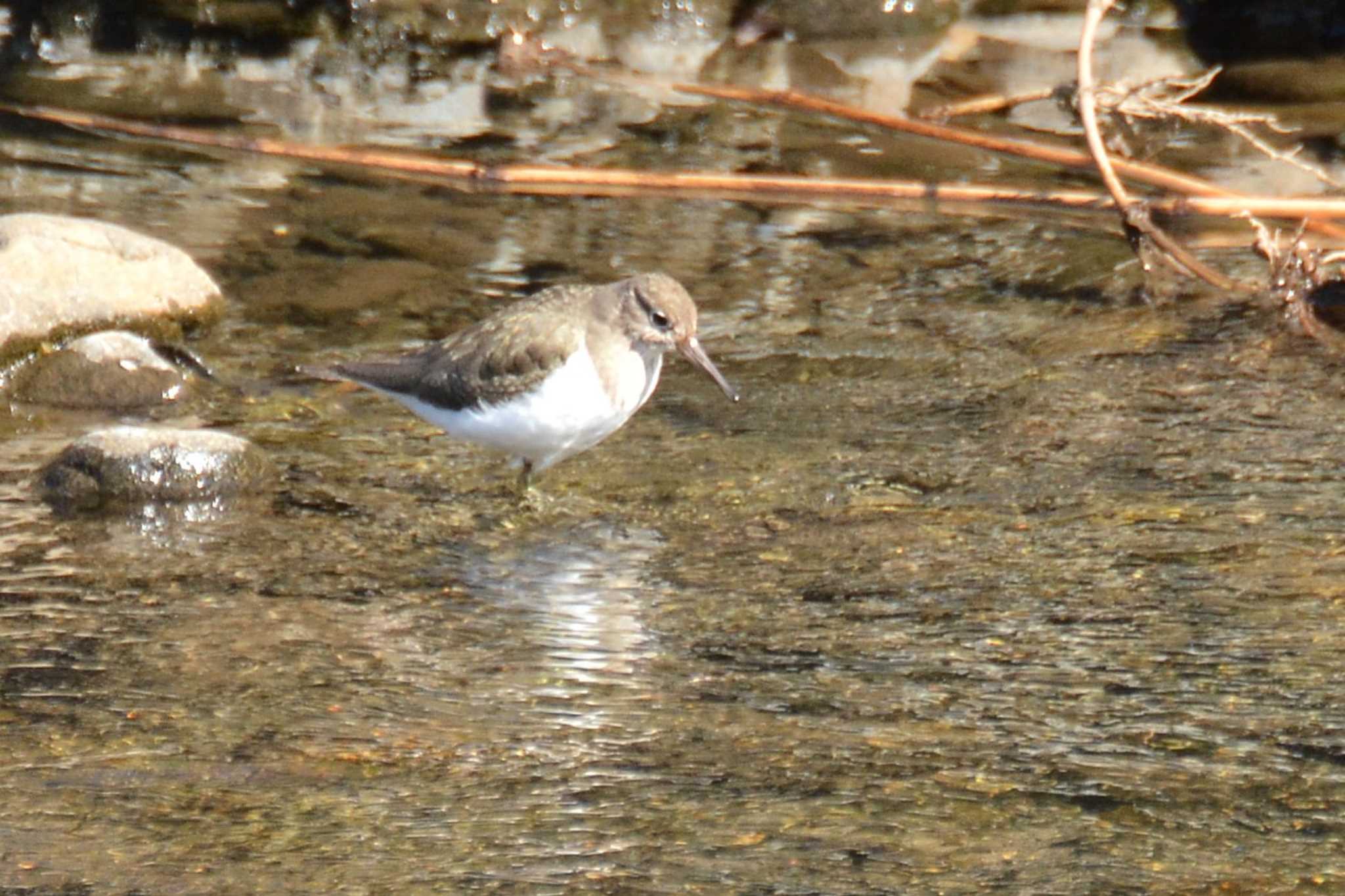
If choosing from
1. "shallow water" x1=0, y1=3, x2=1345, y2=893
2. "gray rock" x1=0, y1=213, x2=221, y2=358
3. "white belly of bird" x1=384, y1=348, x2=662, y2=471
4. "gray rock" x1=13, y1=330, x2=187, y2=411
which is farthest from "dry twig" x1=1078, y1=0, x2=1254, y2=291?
"gray rock" x1=13, y1=330, x2=187, y2=411

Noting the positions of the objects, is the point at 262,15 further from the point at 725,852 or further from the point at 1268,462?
the point at 725,852

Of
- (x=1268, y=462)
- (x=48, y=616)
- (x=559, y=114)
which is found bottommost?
(x=48, y=616)

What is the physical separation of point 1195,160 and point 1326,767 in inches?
265

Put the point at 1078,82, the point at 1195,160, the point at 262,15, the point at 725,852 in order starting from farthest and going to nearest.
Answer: the point at 262,15
the point at 1195,160
the point at 1078,82
the point at 725,852

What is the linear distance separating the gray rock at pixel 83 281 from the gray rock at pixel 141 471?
1264 mm

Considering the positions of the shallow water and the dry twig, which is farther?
the dry twig

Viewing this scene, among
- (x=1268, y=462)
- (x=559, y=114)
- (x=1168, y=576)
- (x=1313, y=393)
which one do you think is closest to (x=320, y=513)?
(x=1168, y=576)

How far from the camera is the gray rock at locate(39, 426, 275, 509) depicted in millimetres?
5719

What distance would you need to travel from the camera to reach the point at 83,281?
722 centimetres

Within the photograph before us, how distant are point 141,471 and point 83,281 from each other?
1775mm

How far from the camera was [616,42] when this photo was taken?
39.1 feet

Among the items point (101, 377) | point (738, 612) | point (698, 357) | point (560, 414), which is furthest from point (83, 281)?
point (738, 612)

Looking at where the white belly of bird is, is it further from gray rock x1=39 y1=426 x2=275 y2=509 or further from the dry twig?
the dry twig

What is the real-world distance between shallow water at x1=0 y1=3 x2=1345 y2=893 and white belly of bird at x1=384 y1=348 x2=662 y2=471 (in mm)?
216
